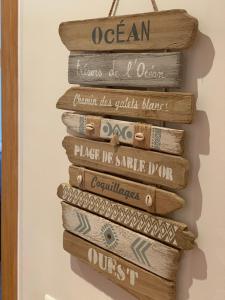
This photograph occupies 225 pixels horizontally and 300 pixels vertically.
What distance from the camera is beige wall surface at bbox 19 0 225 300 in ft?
2.46

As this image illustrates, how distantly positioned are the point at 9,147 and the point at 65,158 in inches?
10.2

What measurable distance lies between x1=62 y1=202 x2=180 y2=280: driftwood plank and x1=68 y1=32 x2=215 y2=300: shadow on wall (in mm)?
34

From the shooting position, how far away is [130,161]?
84 centimetres

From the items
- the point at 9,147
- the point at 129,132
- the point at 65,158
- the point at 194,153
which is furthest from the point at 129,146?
the point at 9,147

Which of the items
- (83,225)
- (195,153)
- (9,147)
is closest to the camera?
(195,153)

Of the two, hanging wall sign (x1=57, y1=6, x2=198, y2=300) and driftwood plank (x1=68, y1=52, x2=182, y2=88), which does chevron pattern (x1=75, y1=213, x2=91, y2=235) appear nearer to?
hanging wall sign (x1=57, y1=6, x2=198, y2=300)

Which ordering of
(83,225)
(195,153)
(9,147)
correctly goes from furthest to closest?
(9,147), (83,225), (195,153)

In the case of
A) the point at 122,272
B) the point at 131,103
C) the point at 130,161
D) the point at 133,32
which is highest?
the point at 133,32

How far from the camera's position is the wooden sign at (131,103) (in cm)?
75

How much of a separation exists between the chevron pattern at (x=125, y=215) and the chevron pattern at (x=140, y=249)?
0.02m

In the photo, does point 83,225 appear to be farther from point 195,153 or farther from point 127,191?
point 195,153

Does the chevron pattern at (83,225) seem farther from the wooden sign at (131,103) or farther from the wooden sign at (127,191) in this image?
the wooden sign at (131,103)

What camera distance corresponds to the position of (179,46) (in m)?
0.75

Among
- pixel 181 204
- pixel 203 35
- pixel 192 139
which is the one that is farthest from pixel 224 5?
pixel 181 204
